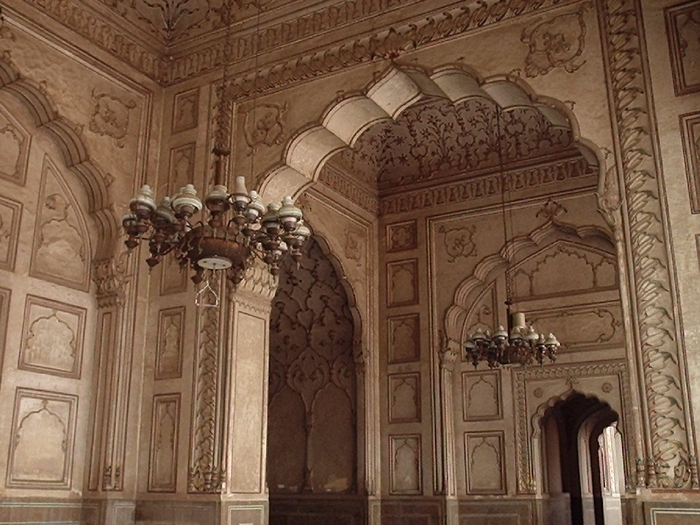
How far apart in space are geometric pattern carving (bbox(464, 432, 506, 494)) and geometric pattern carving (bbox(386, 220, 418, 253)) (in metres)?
2.33

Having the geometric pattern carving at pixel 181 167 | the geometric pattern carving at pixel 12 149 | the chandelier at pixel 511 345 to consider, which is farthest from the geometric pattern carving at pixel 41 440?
the chandelier at pixel 511 345

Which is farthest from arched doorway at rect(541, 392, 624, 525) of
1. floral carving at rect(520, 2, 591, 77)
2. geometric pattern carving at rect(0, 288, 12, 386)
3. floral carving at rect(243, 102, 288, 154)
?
geometric pattern carving at rect(0, 288, 12, 386)

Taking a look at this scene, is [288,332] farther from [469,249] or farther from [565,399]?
[565,399]

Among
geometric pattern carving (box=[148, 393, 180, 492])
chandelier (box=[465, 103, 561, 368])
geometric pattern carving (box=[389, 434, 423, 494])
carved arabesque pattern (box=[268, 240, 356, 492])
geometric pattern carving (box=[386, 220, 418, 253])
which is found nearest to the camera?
geometric pattern carving (box=[148, 393, 180, 492])

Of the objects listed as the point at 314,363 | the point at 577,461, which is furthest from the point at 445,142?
the point at 577,461

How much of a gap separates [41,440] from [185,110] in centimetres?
310

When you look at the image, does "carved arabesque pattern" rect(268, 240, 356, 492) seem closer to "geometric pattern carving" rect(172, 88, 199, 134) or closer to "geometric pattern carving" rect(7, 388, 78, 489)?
"geometric pattern carving" rect(172, 88, 199, 134)

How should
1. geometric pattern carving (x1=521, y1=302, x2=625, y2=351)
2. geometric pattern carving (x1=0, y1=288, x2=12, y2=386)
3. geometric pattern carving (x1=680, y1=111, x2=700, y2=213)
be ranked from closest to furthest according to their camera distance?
geometric pattern carving (x1=680, y1=111, x2=700, y2=213), geometric pattern carving (x1=0, y1=288, x2=12, y2=386), geometric pattern carving (x1=521, y1=302, x2=625, y2=351)

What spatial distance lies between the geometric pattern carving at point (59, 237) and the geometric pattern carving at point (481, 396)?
457 cm

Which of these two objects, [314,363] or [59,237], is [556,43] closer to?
[59,237]

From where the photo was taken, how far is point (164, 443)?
6504 millimetres

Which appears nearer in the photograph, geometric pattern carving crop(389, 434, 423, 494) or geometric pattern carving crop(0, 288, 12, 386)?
geometric pattern carving crop(0, 288, 12, 386)

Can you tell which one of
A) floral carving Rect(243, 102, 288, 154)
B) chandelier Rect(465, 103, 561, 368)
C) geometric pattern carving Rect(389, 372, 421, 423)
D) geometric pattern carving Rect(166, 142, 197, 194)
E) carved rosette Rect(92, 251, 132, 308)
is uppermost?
floral carving Rect(243, 102, 288, 154)

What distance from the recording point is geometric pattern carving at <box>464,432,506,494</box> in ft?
29.4
